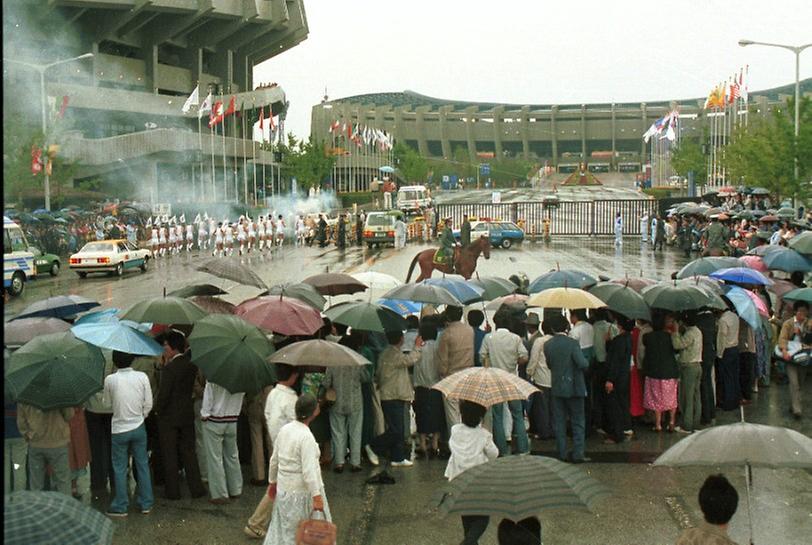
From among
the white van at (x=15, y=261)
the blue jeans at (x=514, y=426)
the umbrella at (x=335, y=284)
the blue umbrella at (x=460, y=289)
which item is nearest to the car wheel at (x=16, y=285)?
the white van at (x=15, y=261)

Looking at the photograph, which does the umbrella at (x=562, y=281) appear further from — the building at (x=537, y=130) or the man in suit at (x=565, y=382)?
the building at (x=537, y=130)

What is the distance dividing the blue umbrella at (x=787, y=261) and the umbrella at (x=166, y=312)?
32.6ft

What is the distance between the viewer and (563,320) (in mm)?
10836

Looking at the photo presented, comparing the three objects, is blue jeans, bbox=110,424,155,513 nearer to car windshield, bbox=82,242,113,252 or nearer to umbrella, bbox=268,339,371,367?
umbrella, bbox=268,339,371,367

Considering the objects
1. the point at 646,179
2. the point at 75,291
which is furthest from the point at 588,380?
the point at 646,179

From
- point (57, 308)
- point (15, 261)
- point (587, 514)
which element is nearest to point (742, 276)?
point (587, 514)

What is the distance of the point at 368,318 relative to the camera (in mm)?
10453

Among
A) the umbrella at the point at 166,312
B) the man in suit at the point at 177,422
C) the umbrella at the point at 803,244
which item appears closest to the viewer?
the man in suit at the point at 177,422

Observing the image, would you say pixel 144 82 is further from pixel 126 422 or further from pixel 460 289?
pixel 126 422

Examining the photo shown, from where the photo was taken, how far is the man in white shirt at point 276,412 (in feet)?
27.0

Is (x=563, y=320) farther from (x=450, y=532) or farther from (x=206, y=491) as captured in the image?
(x=206, y=491)

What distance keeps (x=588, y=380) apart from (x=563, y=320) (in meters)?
1.44

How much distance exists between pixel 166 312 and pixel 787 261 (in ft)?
34.5

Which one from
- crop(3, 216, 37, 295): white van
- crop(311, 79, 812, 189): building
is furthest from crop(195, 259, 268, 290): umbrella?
crop(311, 79, 812, 189): building
